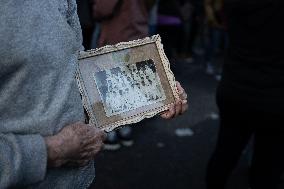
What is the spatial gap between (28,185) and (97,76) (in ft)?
1.36

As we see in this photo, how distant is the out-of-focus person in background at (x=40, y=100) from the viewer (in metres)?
1.10

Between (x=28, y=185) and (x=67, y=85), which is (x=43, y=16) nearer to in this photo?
(x=67, y=85)

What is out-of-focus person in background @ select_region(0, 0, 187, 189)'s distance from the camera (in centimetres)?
110

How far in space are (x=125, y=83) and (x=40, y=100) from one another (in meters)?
0.35

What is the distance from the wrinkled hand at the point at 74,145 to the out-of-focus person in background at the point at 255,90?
117cm

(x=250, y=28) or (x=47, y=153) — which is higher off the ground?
(x=47, y=153)

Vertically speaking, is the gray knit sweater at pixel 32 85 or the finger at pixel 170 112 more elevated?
the gray knit sweater at pixel 32 85

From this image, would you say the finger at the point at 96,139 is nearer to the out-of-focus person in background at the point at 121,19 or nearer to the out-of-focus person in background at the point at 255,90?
the out-of-focus person in background at the point at 255,90

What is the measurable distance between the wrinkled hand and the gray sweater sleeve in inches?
1.6

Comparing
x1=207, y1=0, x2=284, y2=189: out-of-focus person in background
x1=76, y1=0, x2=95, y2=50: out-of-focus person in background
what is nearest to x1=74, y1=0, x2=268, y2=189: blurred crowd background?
x1=76, y1=0, x2=95, y2=50: out-of-focus person in background

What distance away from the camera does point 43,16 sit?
1153mm

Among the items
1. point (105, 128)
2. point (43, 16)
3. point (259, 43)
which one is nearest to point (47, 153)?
point (105, 128)

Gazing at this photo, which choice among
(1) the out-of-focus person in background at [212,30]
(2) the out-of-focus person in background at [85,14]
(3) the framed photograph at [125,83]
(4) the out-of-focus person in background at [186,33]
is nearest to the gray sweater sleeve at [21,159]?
(3) the framed photograph at [125,83]

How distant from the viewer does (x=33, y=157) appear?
1122 millimetres
